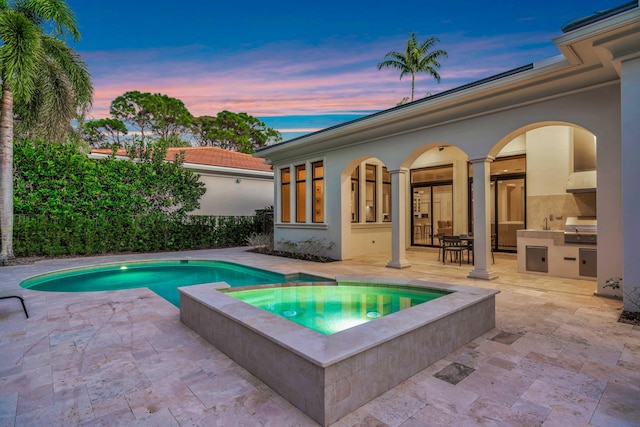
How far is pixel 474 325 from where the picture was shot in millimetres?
3576

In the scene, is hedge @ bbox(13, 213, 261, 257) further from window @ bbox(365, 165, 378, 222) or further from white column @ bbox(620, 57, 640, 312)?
white column @ bbox(620, 57, 640, 312)

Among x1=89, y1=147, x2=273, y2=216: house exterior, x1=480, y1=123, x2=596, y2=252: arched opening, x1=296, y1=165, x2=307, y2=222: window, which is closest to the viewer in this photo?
x1=480, y1=123, x2=596, y2=252: arched opening

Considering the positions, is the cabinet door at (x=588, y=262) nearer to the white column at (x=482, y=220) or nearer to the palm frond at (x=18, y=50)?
the white column at (x=482, y=220)

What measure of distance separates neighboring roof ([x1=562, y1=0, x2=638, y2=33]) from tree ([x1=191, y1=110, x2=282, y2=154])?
2421 cm

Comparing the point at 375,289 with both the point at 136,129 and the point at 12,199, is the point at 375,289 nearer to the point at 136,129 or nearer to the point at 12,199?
the point at 12,199

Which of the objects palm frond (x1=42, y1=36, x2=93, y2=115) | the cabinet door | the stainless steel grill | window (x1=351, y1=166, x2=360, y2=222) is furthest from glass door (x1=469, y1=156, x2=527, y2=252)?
palm frond (x1=42, y1=36, x2=93, y2=115)

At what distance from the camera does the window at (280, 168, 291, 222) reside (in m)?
11.7

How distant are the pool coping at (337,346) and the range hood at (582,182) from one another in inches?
203

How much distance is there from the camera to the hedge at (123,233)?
974 cm

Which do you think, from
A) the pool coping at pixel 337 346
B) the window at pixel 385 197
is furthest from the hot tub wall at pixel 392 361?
the window at pixel 385 197

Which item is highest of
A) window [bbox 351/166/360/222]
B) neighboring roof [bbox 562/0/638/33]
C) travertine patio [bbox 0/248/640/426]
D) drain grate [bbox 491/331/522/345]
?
neighboring roof [bbox 562/0/638/33]

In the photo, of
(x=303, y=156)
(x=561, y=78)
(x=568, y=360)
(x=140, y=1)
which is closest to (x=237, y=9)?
(x=140, y=1)

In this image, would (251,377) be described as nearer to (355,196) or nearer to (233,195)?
(355,196)

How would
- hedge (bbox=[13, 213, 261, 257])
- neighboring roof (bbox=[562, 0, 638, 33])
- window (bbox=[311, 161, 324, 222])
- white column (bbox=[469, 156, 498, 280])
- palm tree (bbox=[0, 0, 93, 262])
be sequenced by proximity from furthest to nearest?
window (bbox=[311, 161, 324, 222]) → hedge (bbox=[13, 213, 261, 257]) → palm tree (bbox=[0, 0, 93, 262]) → white column (bbox=[469, 156, 498, 280]) → neighboring roof (bbox=[562, 0, 638, 33])
